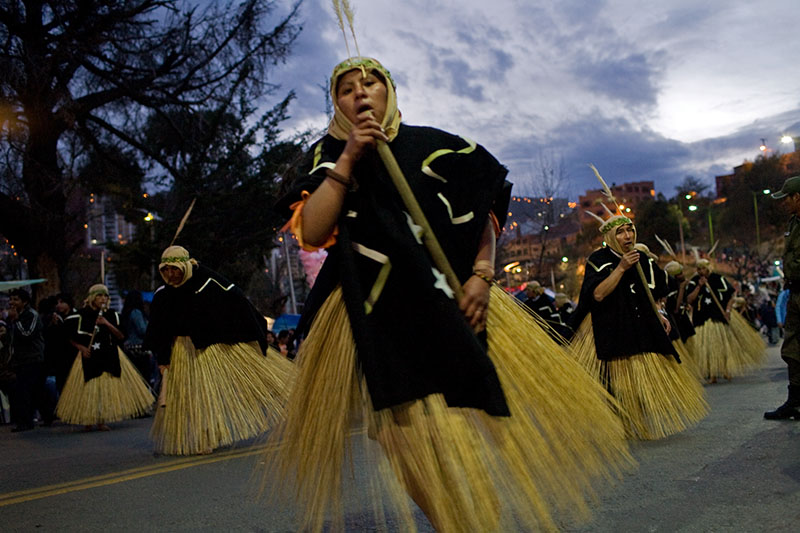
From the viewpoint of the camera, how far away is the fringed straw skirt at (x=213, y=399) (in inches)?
255

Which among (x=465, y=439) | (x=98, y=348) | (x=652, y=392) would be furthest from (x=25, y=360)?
(x=465, y=439)

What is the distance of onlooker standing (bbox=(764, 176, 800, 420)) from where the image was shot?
241 inches

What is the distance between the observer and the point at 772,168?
63.1m

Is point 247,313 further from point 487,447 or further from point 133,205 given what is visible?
→ point 133,205

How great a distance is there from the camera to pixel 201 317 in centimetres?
677

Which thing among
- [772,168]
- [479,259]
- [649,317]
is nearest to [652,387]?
[649,317]

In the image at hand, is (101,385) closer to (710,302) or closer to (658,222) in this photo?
(710,302)


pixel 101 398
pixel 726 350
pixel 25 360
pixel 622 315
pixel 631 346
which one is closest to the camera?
pixel 631 346

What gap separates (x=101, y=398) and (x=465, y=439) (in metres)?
8.20

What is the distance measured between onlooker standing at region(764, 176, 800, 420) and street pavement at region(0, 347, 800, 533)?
28 cm

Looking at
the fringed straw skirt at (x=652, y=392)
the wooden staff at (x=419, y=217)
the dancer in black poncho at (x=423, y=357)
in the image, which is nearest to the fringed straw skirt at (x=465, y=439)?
the dancer in black poncho at (x=423, y=357)

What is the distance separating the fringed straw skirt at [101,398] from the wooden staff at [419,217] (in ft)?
26.5

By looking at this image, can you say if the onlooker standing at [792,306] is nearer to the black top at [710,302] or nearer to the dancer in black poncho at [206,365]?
the dancer in black poncho at [206,365]

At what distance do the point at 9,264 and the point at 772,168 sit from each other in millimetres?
57293
